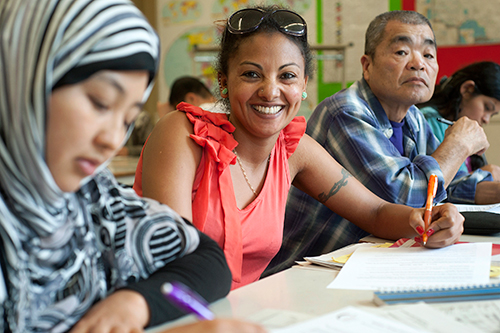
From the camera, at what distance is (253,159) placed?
1350mm

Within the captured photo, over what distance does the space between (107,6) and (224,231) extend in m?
0.73

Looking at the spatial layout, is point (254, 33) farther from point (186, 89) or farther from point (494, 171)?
point (186, 89)

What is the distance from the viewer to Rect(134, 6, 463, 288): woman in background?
1.15m

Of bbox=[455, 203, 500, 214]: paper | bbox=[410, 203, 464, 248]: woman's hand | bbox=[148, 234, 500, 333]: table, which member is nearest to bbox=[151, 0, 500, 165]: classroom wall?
bbox=[455, 203, 500, 214]: paper

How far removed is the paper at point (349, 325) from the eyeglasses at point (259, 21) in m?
0.79

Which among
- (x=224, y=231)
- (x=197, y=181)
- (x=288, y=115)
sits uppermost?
(x=288, y=115)

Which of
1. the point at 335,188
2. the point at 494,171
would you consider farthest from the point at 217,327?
the point at 494,171

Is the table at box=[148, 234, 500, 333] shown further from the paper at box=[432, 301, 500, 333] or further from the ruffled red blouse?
the ruffled red blouse

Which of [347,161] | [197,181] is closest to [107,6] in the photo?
[197,181]

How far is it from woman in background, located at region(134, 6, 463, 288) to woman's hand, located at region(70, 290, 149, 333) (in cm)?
44

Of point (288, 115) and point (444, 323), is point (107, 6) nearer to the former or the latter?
point (444, 323)

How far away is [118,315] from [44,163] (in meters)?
0.21

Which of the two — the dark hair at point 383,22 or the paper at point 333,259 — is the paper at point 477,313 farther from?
the dark hair at point 383,22

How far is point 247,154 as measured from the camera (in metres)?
1.34
